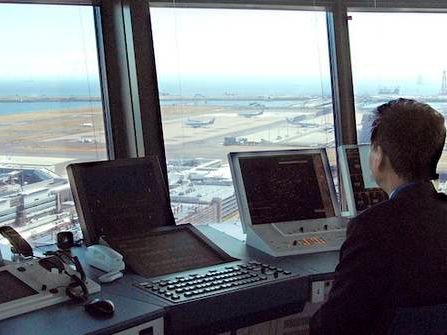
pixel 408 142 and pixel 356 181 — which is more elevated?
pixel 408 142

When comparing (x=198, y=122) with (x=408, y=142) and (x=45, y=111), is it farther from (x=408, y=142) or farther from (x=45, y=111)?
(x=408, y=142)

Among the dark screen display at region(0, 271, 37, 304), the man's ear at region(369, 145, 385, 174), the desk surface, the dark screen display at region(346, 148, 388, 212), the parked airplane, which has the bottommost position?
the desk surface

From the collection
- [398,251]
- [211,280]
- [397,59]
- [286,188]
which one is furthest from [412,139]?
[397,59]

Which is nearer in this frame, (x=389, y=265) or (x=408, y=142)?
(x=389, y=265)

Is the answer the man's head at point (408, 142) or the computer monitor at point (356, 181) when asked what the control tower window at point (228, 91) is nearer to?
the computer monitor at point (356, 181)

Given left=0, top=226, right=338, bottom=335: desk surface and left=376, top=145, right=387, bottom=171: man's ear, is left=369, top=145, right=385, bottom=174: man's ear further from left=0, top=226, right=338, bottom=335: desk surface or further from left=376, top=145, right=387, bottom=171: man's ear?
left=0, top=226, right=338, bottom=335: desk surface

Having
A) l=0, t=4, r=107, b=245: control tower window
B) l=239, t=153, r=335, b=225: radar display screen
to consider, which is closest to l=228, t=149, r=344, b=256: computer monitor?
l=239, t=153, r=335, b=225: radar display screen

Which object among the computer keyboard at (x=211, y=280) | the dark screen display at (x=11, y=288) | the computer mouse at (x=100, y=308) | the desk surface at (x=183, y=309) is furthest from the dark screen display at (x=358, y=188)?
the dark screen display at (x=11, y=288)
